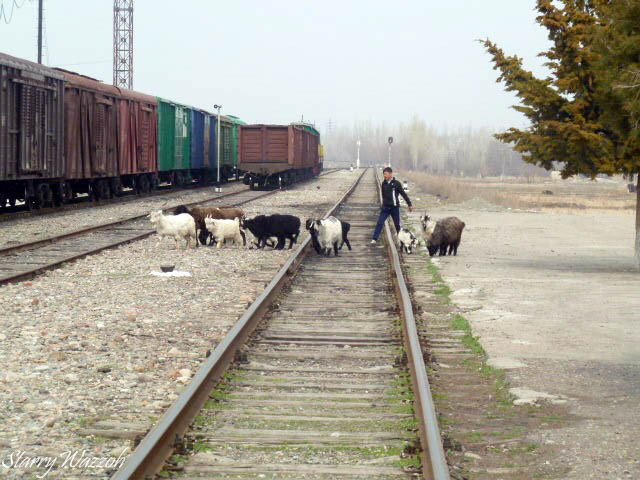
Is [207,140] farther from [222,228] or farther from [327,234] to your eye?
[327,234]

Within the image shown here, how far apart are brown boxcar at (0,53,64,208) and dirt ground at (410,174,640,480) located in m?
10.2

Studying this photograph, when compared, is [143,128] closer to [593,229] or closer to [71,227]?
[71,227]

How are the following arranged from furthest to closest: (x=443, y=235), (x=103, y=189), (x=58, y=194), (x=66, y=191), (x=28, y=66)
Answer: (x=103, y=189)
(x=66, y=191)
(x=58, y=194)
(x=28, y=66)
(x=443, y=235)

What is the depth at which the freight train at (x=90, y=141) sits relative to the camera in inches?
840

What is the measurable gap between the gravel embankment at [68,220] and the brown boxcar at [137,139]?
4.56ft

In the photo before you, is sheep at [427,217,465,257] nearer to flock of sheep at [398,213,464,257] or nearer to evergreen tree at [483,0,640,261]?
flock of sheep at [398,213,464,257]

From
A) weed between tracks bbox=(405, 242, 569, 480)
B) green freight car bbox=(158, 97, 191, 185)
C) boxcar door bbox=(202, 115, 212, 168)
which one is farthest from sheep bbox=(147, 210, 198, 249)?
boxcar door bbox=(202, 115, 212, 168)

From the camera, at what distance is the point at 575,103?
1564cm

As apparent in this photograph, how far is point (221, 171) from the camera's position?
49.4 meters

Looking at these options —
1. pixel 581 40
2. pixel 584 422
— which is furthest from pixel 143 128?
pixel 584 422

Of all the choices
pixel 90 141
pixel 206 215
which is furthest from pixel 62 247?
pixel 90 141

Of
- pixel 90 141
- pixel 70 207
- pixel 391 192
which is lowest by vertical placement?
pixel 70 207

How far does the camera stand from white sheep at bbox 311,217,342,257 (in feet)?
53.2

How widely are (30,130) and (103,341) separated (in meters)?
14.7
